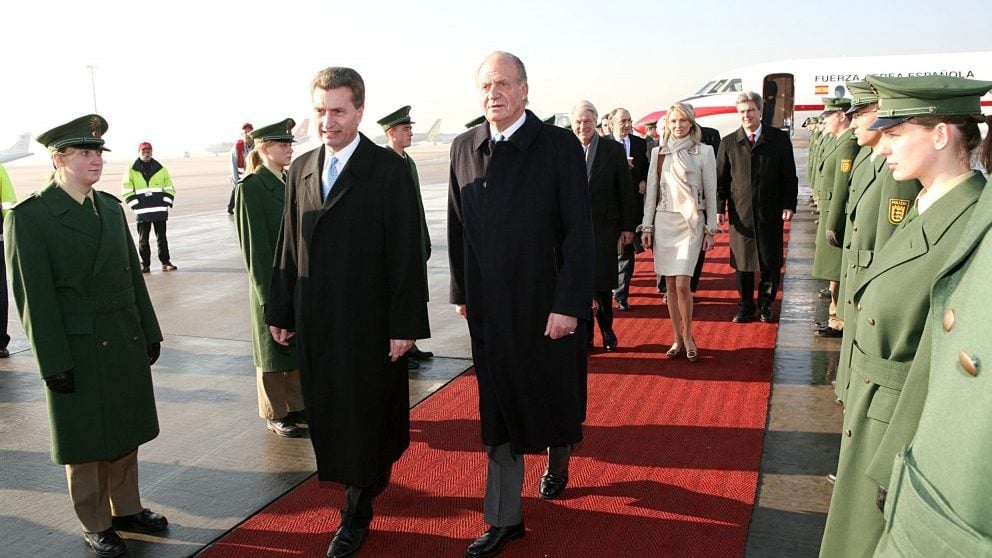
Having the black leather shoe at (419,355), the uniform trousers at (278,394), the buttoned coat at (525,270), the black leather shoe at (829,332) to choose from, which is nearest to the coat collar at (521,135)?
the buttoned coat at (525,270)

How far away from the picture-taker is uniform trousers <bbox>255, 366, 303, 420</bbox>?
189 inches

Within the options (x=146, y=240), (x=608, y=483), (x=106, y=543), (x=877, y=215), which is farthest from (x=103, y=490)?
(x=146, y=240)

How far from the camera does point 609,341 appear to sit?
21.1ft

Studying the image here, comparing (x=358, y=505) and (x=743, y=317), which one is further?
(x=743, y=317)

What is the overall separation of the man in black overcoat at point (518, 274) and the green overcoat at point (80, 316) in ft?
5.15

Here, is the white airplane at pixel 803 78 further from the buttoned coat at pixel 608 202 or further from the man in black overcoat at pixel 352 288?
the man in black overcoat at pixel 352 288

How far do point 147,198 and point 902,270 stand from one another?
11.1 m

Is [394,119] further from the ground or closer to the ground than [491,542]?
further from the ground

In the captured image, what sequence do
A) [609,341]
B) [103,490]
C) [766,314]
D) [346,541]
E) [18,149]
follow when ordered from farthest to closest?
[18,149] < [766,314] < [609,341] < [103,490] < [346,541]

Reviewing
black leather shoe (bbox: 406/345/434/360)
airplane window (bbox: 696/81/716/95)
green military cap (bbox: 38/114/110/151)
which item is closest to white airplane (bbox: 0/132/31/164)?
airplane window (bbox: 696/81/716/95)

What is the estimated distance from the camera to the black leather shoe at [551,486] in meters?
3.88

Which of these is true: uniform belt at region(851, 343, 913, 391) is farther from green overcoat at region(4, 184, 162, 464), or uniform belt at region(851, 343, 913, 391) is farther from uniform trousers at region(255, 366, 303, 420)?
uniform trousers at region(255, 366, 303, 420)

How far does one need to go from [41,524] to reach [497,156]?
2778 mm

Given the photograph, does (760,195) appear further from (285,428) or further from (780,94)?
(780,94)
